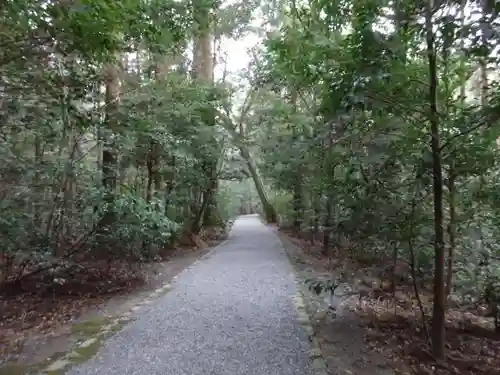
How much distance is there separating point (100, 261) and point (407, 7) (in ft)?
19.9

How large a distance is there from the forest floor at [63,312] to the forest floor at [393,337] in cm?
263

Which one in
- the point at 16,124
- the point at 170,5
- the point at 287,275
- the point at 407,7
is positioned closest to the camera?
the point at 407,7

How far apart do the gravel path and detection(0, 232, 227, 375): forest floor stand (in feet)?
1.53

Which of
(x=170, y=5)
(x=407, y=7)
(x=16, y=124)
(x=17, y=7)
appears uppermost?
(x=170, y=5)

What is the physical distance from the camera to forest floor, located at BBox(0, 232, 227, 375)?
12.7 feet

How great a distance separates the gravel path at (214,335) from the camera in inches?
135

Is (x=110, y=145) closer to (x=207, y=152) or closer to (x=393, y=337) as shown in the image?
(x=207, y=152)

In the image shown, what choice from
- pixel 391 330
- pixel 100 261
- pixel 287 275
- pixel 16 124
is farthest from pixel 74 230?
pixel 391 330

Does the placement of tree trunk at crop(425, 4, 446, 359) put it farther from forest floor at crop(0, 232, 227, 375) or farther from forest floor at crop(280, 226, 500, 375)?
forest floor at crop(0, 232, 227, 375)

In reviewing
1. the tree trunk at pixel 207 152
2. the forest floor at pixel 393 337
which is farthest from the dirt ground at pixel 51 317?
the tree trunk at pixel 207 152

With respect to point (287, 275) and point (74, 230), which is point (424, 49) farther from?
point (74, 230)

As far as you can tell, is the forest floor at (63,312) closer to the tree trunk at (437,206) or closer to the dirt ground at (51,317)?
the dirt ground at (51,317)

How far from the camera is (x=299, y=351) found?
3855 millimetres

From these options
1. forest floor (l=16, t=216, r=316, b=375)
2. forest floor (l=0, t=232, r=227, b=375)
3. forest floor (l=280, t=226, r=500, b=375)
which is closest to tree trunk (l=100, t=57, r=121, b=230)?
forest floor (l=0, t=232, r=227, b=375)
